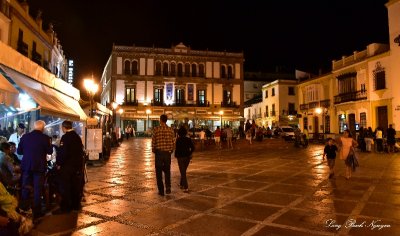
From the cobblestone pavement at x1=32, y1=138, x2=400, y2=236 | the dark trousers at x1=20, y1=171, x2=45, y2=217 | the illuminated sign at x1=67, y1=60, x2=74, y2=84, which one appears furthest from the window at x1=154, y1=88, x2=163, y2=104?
the dark trousers at x1=20, y1=171, x2=45, y2=217

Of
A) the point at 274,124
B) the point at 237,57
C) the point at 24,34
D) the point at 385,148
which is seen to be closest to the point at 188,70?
the point at 237,57

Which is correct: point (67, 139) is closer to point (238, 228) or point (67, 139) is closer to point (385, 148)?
point (238, 228)

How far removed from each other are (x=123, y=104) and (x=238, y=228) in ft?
138

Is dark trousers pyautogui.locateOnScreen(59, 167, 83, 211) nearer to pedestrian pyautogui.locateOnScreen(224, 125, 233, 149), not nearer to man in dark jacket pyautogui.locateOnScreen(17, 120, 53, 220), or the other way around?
man in dark jacket pyautogui.locateOnScreen(17, 120, 53, 220)

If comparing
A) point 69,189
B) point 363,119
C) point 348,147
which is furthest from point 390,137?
point 69,189

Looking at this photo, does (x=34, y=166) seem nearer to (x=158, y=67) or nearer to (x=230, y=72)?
(x=158, y=67)

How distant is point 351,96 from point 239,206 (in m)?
28.7

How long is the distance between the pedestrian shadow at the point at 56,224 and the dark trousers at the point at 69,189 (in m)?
0.20

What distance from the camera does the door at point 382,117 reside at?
27.5 m

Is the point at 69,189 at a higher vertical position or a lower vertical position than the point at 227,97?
lower

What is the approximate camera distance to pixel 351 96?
3192 centimetres

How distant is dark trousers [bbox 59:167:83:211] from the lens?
621 cm

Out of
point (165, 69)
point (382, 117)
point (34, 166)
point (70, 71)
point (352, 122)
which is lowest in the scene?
point (34, 166)

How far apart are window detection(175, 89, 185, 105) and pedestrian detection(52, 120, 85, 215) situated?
41399 mm
